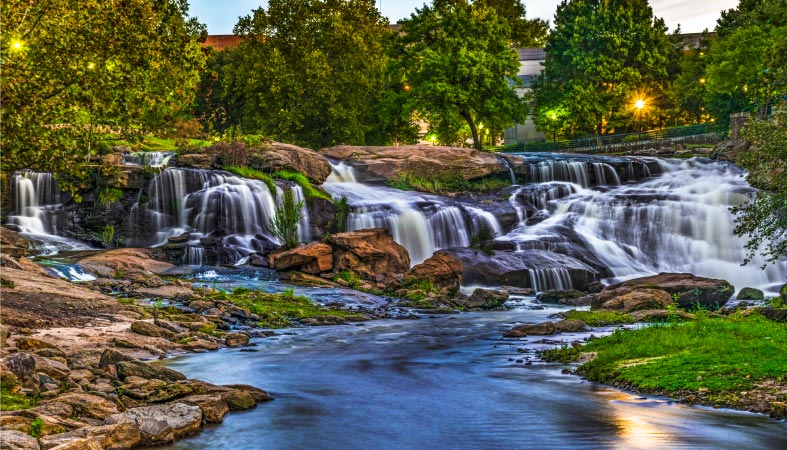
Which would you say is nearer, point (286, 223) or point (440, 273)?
point (440, 273)

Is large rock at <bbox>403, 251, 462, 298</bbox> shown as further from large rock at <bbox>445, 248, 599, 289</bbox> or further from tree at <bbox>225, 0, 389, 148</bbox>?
tree at <bbox>225, 0, 389, 148</bbox>

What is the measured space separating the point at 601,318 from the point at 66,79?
1555cm

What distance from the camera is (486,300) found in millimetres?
28641

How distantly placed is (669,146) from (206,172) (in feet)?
142

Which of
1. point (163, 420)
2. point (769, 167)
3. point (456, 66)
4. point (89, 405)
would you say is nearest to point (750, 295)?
point (769, 167)

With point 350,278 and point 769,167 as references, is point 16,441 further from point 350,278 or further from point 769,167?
point 350,278

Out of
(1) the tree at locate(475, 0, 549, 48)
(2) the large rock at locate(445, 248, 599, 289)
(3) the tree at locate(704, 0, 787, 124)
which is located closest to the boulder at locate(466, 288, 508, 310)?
(2) the large rock at locate(445, 248, 599, 289)

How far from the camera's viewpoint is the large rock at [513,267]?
33.9 meters

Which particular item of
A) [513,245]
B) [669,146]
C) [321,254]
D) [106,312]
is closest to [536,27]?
[669,146]

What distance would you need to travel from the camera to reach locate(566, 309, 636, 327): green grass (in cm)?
2198

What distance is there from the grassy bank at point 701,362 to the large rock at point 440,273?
14404 millimetres

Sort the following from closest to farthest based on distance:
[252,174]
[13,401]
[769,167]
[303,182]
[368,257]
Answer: [13,401] < [769,167] < [368,257] < [252,174] < [303,182]

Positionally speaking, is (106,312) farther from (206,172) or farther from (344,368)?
(206,172)

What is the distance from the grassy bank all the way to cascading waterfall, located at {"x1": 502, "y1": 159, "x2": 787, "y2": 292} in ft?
71.4
